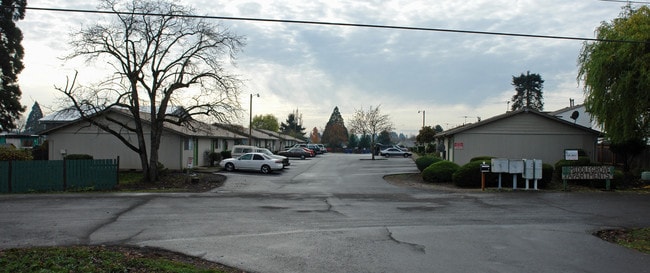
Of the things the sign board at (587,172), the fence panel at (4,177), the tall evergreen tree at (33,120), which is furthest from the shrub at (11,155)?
the tall evergreen tree at (33,120)

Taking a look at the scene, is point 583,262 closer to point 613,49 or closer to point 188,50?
point 613,49

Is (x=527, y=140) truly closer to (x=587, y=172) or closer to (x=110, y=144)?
(x=587, y=172)

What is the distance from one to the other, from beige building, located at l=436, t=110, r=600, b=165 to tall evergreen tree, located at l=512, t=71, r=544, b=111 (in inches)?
2007

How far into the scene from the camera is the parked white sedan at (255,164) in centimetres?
3058

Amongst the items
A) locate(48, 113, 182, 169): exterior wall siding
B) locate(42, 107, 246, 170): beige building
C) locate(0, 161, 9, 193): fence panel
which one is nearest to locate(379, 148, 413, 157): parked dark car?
locate(42, 107, 246, 170): beige building

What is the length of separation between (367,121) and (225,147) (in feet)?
74.4

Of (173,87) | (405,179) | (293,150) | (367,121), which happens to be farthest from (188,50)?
(367,121)

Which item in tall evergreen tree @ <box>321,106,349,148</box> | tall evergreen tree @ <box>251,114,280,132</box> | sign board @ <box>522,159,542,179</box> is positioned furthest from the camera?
tall evergreen tree @ <box>251,114,280,132</box>

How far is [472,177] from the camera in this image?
70.9 ft

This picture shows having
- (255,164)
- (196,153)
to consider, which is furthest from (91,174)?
(196,153)

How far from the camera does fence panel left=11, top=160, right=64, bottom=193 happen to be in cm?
1992

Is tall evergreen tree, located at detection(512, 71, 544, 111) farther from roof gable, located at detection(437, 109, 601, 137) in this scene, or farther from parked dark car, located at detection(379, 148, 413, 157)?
roof gable, located at detection(437, 109, 601, 137)

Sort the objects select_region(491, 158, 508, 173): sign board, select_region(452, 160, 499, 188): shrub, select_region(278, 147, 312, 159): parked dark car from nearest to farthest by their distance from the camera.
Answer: select_region(491, 158, 508, 173): sign board < select_region(452, 160, 499, 188): shrub < select_region(278, 147, 312, 159): parked dark car

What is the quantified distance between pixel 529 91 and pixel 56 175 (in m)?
75.4
